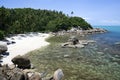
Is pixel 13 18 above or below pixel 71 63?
above

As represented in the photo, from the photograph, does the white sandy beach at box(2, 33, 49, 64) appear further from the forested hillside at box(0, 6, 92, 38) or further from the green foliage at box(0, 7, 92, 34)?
the green foliage at box(0, 7, 92, 34)

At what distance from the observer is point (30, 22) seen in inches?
4296

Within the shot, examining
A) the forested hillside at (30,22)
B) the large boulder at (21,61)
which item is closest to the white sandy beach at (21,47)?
the large boulder at (21,61)

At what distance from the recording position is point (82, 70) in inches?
1405

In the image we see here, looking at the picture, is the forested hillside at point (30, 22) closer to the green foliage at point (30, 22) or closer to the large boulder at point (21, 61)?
the green foliage at point (30, 22)

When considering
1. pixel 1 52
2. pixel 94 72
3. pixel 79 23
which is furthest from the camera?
pixel 79 23

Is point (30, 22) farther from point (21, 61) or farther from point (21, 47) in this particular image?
point (21, 61)

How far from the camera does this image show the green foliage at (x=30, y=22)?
84.7 metres

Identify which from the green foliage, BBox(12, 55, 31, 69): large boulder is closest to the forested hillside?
the green foliage

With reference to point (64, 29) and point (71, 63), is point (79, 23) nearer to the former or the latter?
point (64, 29)

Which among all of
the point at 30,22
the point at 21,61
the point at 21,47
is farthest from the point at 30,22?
the point at 21,61

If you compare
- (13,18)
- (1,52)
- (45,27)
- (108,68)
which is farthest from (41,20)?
(108,68)

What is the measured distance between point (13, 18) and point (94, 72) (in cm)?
7256

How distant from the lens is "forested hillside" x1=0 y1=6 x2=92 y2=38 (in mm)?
83562
